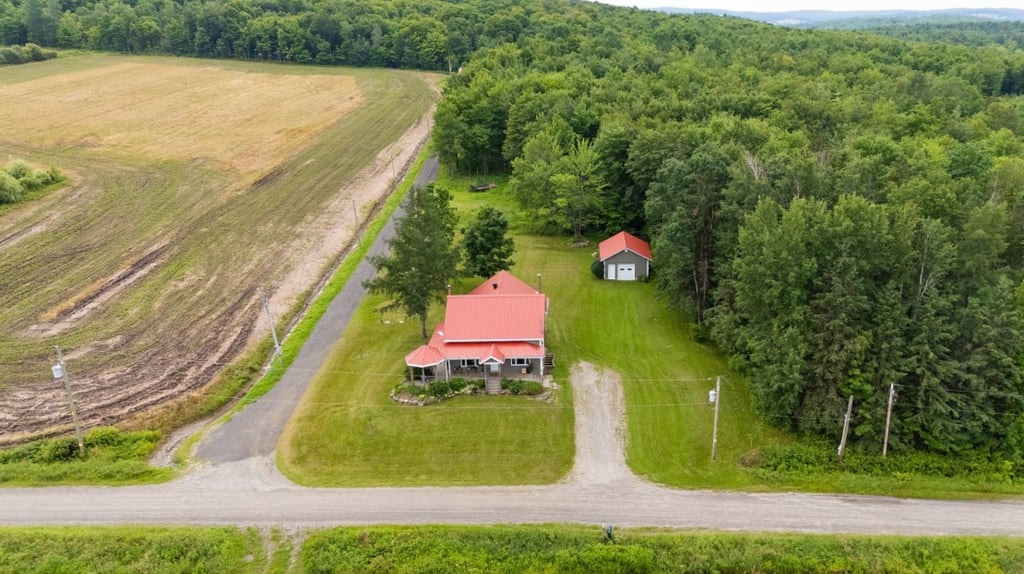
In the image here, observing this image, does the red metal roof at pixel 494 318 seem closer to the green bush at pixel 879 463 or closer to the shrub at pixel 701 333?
the shrub at pixel 701 333

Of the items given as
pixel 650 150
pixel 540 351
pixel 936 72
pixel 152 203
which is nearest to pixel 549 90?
pixel 650 150

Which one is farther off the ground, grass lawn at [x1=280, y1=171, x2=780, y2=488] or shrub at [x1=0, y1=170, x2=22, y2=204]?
shrub at [x1=0, y1=170, x2=22, y2=204]

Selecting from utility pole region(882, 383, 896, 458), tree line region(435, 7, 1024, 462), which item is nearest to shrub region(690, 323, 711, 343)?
tree line region(435, 7, 1024, 462)

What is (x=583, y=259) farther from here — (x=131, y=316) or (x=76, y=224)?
(x=76, y=224)

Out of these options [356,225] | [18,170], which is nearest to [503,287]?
[356,225]

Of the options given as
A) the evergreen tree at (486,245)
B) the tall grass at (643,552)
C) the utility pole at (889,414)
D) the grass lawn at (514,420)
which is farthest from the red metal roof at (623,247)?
the tall grass at (643,552)

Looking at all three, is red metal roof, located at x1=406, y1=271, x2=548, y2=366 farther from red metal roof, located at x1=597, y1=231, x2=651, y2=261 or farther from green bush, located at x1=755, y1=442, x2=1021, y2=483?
red metal roof, located at x1=597, y1=231, x2=651, y2=261
